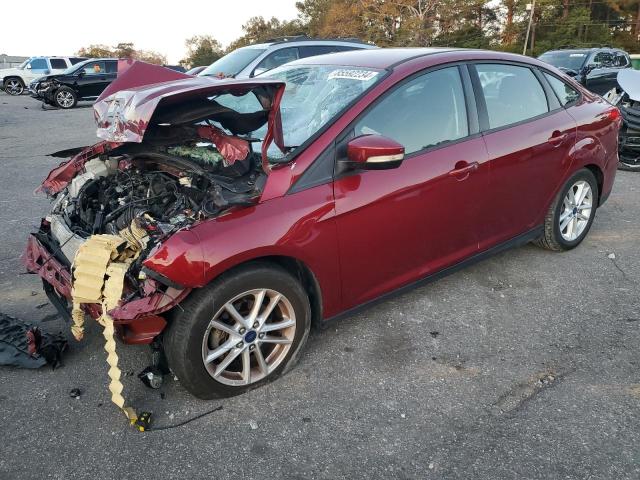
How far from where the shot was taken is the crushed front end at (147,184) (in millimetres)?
2369

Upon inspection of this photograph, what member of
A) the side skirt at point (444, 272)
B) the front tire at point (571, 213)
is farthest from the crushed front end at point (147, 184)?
→ the front tire at point (571, 213)

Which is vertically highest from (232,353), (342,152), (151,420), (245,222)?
(342,152)

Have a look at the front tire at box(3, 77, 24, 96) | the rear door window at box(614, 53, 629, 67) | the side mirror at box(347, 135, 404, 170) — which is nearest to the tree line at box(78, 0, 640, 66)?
the front tire at box(3, 77, 24, 96)

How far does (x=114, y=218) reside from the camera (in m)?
2.80

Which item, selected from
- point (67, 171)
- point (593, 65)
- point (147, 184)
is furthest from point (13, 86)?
point (147, 184)

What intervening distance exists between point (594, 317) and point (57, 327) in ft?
11.7

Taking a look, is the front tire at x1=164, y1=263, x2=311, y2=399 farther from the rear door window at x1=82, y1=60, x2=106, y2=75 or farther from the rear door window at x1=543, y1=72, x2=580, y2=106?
the rear door window at x1=82, y1=60, x2=106, y2=75

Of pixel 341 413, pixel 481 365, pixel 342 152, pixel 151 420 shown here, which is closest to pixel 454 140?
pixel 342 152

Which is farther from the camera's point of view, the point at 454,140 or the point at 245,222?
the point at 454,140

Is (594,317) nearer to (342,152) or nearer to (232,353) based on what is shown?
(342,152)

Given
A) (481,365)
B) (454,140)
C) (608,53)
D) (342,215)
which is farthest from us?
(608,53)

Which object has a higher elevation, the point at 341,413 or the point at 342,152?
the point at 342,152

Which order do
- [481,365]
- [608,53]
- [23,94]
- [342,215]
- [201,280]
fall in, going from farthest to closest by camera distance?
[23,94] < [608,53] < [481,365] < [342,215] < [201,280]

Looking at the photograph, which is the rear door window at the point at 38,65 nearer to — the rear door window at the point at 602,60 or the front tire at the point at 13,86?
the front tire at the point at 13,86
